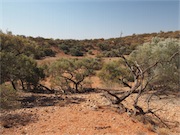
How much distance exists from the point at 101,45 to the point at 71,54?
932 cm

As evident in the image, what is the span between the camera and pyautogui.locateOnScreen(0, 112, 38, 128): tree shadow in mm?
8184

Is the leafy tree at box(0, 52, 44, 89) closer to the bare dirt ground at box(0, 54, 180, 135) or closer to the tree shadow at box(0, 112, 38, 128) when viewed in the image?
the bare dirt ground at box(0, 54, 180, 135)

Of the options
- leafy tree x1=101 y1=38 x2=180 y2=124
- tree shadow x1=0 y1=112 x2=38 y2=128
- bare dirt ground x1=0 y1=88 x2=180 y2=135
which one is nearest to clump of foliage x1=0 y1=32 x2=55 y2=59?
bare dirt ground x1=0 y1=88 x2=180 y2=135

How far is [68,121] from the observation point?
8.58 m

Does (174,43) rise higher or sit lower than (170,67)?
higher

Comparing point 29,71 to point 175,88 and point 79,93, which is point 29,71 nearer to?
point 79,93

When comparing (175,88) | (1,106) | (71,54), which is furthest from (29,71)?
(71,54)

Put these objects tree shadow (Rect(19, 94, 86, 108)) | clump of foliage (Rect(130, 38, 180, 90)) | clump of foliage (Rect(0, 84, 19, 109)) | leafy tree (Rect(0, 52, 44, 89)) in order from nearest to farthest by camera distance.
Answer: clump of foliage (Rect(0, 84, 19, 109))
tree shadow (Rect(19, 94, 86, 108))
leafy tree (Rect(0, 52, 44, 89))
clump of foliage (Rect(130, 38, 180, 90))

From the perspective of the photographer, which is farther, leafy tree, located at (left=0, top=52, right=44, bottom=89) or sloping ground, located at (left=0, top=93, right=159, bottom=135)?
leafy tree, located at (left=0, top=52, right=44, bottom=89)

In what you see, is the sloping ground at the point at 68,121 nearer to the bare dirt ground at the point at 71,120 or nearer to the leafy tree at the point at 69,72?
the bare dirt ground at the point at 71,120

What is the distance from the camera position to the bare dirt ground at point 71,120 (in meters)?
7.75

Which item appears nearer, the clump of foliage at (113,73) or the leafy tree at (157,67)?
the leafy tree at (157,67)

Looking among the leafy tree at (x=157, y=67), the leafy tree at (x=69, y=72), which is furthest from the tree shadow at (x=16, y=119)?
the leafy tree at (x=157, y=67)

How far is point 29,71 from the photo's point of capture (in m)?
13.6
